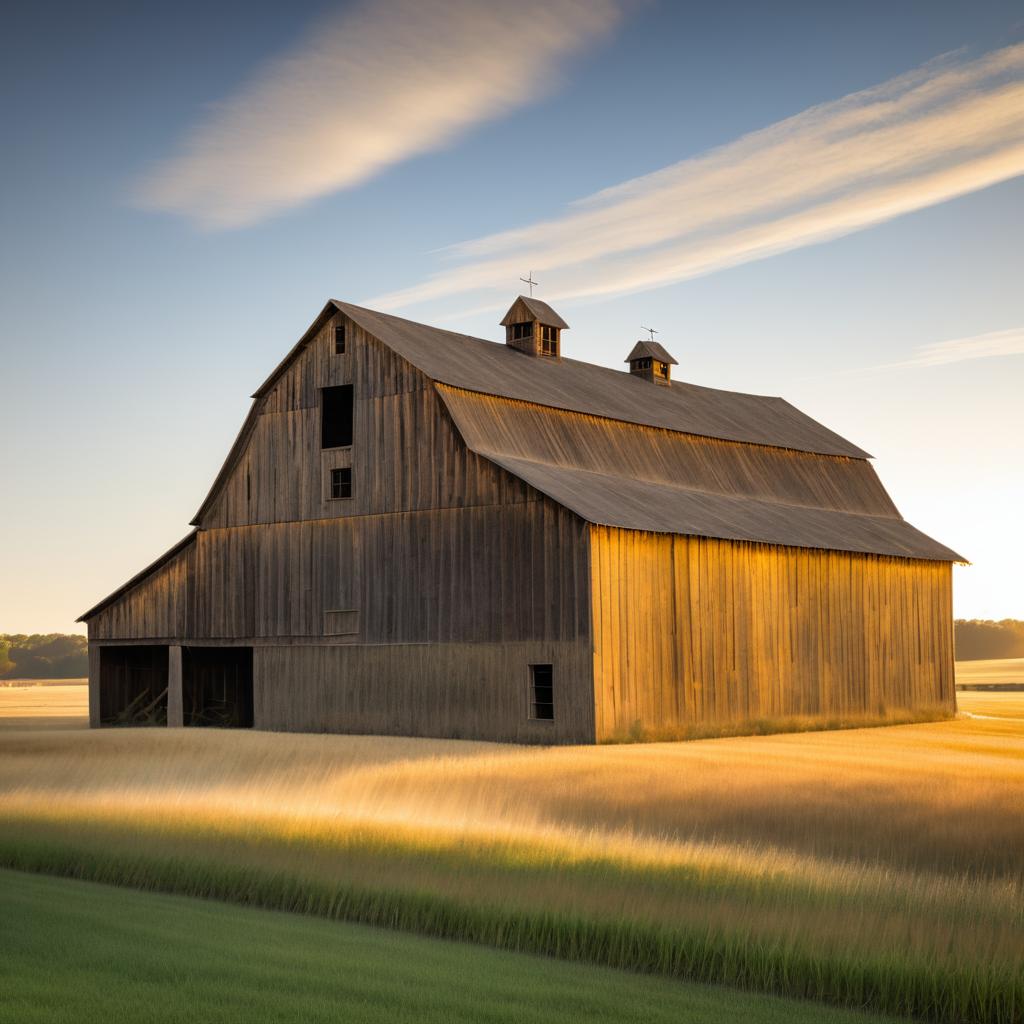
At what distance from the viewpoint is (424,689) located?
37.4 m

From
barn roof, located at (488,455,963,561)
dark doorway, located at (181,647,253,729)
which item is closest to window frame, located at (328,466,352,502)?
barn roof, located at (488,455,963,561)

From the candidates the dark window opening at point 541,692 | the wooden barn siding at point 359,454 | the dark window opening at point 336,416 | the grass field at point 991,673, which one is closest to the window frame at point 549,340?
the dark window opening at point 336,416

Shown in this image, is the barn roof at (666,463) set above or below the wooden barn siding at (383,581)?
above

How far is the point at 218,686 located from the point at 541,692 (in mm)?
15129

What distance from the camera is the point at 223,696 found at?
4647cm

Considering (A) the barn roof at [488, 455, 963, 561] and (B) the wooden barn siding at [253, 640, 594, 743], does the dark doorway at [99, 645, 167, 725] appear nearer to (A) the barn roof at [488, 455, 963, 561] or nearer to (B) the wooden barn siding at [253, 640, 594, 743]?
(B) the wooden barn siding at [253, 640, 594, 743]

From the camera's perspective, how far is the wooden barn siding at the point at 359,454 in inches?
1478

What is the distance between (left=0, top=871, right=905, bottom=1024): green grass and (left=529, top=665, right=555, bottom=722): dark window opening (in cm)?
2180

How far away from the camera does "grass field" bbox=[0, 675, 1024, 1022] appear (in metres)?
11.6

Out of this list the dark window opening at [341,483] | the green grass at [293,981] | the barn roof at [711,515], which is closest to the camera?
the green grass at [293,981]

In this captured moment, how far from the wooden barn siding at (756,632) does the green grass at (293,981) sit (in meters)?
21.6

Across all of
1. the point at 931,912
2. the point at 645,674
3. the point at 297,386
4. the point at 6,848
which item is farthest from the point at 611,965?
the point at 297,386

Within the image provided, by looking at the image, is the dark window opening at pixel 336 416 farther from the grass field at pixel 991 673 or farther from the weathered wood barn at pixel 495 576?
the grass field at pixel 991 673

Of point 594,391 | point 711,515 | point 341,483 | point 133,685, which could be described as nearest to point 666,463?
point 594,391
